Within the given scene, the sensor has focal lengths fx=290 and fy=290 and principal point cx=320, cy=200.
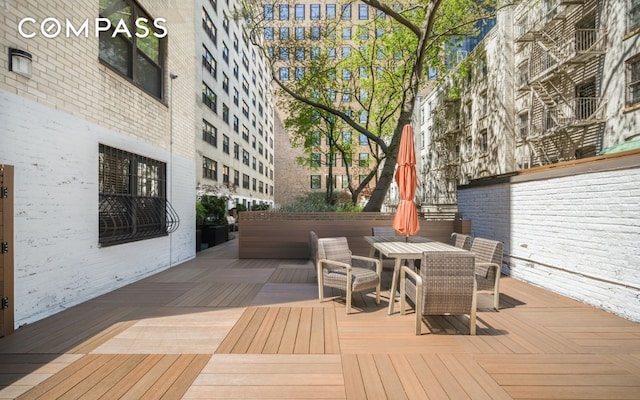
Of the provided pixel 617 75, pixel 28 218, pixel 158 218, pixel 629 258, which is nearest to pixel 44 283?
pixel 28 218

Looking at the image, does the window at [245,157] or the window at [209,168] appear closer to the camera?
the window at [209,168]

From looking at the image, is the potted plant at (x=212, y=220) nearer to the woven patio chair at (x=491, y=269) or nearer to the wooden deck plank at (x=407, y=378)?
the woven patio chair at (x=491, y=269)

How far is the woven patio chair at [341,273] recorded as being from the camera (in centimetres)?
460

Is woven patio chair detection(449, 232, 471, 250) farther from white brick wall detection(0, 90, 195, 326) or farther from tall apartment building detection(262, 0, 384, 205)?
tall apartment building detection(262, 0, 384, 205)

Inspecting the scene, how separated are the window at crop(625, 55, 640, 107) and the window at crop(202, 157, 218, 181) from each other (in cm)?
2138

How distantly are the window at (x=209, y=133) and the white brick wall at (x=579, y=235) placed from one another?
17.9 meters

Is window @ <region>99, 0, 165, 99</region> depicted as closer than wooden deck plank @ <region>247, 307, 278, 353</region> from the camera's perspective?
No

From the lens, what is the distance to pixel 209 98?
2058 centimetres

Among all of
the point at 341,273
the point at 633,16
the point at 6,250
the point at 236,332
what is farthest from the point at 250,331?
the point at 633,16

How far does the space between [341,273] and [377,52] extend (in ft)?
46.1

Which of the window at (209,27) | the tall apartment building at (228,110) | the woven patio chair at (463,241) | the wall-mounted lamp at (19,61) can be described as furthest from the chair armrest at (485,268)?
the window at (209,27)

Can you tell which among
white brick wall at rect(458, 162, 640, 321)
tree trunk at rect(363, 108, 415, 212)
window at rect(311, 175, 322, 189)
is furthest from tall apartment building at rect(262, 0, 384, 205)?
white brick wall at rect(458, 162, 640, 321)

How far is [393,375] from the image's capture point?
9.39 ft

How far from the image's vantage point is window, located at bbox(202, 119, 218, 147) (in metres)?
19.7
